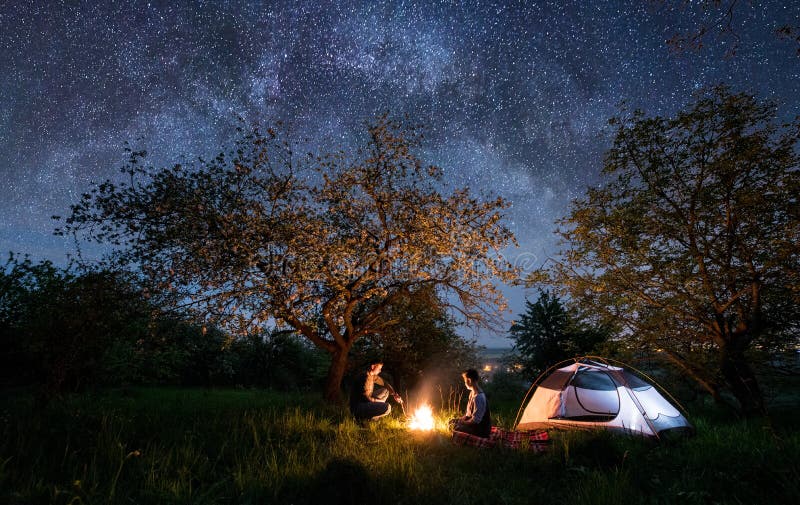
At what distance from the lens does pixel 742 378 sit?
1170cm

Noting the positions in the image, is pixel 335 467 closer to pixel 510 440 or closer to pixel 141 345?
pixel 510 440

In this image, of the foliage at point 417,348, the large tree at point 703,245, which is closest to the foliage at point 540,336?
the foliage at point 417,348

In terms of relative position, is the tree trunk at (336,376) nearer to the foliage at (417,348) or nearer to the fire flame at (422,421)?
the foliage at (417,348)

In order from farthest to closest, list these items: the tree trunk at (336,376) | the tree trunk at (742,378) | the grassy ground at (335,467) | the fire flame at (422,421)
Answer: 1. the tree trunk at (336,376)
2. the tree trunk at (742,378)
3. the fire flame at (422,421)
4. the grassy ground at (335,467)

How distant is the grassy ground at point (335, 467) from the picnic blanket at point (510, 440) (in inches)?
15.3

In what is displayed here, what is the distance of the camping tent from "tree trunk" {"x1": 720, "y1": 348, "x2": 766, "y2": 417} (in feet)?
9.71

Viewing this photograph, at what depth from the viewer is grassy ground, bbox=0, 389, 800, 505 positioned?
4.68 meters

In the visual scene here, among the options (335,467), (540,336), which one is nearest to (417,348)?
(540,336)

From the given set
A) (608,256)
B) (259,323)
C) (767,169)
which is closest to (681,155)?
(767,169)

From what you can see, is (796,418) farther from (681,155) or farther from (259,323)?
(259,323)

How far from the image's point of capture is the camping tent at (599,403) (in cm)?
1003

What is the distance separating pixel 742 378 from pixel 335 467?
14.0m

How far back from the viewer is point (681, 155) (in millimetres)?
12391

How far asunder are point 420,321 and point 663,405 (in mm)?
10740
